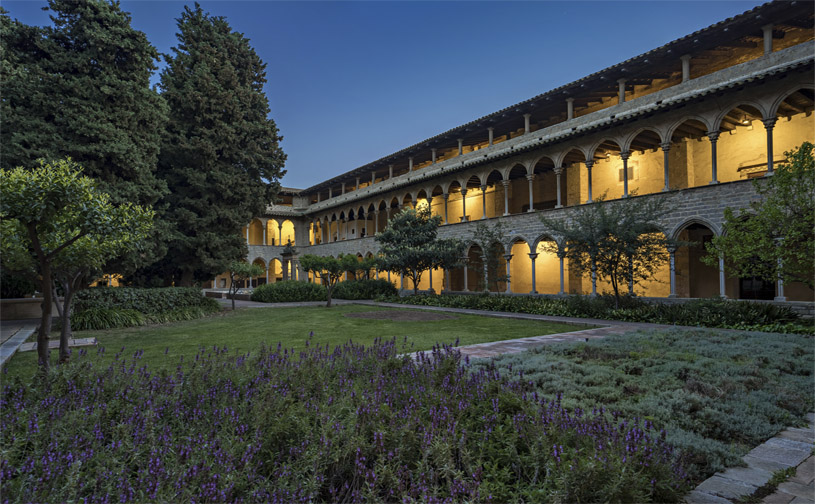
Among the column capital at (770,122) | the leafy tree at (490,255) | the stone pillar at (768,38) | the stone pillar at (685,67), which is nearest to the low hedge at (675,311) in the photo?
the leafy tree at (490,255)

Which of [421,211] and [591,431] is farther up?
[421,211]

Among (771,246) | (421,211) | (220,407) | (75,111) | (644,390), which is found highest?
(75,111)

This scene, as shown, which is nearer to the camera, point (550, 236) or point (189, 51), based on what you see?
point (189, 51)

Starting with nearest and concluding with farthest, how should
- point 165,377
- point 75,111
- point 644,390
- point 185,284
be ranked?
point 165,377 < point 644,390 < point 75,111 < point 185,284

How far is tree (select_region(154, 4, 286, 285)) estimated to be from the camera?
59.6 ft

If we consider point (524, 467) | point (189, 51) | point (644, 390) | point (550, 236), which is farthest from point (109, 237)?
point (550, 236)

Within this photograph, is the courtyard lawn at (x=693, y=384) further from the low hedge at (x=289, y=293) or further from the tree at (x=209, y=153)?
the low hedge at (x=289, y=293)

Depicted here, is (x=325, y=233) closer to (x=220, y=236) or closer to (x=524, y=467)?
(x=220, y=236)

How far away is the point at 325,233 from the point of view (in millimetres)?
43562

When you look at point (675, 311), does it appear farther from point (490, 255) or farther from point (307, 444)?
point (307, 444)

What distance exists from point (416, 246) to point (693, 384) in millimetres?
19174

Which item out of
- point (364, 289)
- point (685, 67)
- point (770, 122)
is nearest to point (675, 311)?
point (770, 122)

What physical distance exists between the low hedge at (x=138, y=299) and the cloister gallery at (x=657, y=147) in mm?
13196

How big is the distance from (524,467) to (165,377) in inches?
155
